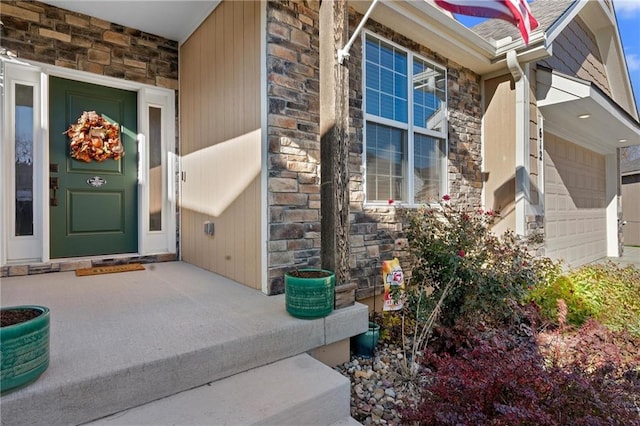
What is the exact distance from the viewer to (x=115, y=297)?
2754 mm

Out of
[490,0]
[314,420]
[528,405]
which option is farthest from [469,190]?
[314,420]

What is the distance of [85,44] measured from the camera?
3.76m

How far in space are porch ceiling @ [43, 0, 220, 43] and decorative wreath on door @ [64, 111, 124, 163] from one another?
3.49 feet

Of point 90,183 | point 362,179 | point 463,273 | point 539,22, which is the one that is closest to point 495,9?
point 362,179

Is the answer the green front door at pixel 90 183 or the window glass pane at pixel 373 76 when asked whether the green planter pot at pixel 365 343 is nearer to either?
the window glass pane at pixel 373 76

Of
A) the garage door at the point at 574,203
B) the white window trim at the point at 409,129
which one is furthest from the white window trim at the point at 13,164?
the garage door at the point at 574,203

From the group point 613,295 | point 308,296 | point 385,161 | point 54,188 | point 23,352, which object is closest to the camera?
point 23,352

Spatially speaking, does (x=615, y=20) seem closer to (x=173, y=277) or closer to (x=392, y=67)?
(x=392, y=67)

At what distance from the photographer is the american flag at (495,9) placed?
2.80 m

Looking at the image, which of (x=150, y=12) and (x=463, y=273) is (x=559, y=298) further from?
(x=150, y=12)

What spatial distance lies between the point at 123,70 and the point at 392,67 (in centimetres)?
317

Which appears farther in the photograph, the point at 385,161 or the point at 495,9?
the point at 385,161

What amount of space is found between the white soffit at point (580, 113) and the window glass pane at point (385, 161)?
104 inches

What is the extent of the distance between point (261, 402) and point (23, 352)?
1.04m
